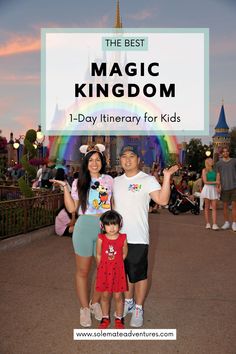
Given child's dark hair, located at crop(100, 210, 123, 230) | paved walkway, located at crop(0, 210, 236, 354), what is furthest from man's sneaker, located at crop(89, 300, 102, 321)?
child's dark hair, located at crop(100, 210, 123, 230)

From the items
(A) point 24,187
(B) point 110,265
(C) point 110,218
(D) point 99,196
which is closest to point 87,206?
(D) point 99,196

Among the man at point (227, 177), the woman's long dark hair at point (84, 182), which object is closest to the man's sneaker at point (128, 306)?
the woman's long dark hair at point (84, 182)

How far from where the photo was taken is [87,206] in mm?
3658

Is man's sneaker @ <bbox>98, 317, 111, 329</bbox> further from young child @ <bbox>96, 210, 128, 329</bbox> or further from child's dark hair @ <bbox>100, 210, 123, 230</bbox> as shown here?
child's dark hair @ <bbox>100, 210, 123, 230</bbox>

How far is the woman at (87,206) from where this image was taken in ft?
11.8

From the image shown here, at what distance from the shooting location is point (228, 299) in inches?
175

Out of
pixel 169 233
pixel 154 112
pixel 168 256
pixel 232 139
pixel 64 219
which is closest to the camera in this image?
pixel 168 256

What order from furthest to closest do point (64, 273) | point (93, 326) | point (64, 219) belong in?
point (64, 219), point (64, 273), point (93, 326)

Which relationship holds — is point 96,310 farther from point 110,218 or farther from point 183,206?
point 183,206

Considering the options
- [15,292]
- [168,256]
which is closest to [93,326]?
[15,292]

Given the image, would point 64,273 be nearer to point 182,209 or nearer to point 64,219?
point 64,219

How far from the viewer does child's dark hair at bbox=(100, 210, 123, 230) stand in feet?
11.3

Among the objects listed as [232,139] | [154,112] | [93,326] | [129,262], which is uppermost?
[232,139]

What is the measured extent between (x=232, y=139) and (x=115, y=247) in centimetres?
6562
